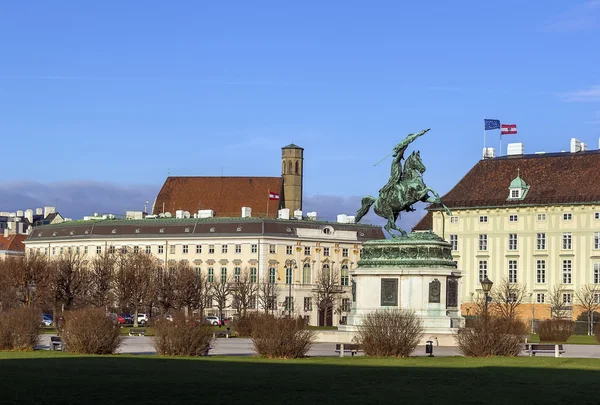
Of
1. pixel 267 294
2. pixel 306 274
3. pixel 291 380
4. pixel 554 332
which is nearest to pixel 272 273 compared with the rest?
pixel 306 274

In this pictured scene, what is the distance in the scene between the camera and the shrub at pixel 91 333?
1850 inches

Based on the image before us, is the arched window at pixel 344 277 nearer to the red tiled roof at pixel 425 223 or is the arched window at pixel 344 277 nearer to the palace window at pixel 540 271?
the red tiled roof at pixel 425 223

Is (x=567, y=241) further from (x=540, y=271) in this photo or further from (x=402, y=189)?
(x=402, y=189)

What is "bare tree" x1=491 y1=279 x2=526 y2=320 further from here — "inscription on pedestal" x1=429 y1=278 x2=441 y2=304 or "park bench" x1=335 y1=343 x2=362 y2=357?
"park bench" x1=335 y1=343 x2=362 y2=357

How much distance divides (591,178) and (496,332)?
73960 millimetres

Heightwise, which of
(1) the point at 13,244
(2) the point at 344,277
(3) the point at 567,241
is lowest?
(2) the point at 344,277

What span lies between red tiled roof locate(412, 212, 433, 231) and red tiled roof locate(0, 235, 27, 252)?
71698mm

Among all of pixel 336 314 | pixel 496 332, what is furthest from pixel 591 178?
pixel 496 332

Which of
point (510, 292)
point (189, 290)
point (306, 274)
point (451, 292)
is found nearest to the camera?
point (451, 292)

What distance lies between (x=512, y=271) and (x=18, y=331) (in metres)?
78.8

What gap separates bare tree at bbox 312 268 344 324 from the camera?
14362 centimetres

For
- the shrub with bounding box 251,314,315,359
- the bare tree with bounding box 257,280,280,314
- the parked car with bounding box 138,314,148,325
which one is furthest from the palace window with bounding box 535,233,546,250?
the shrub with bounding box 251,314,315,359

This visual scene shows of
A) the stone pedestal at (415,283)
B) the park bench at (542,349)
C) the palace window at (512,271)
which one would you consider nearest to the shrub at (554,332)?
the stone pedestal at (415,283)

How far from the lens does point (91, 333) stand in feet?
154
